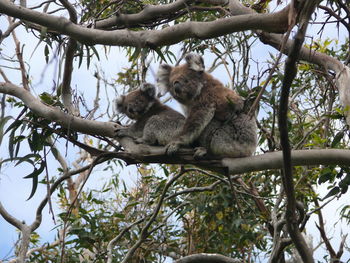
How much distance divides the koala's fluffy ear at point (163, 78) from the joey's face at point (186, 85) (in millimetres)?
224

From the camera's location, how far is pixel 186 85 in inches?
174

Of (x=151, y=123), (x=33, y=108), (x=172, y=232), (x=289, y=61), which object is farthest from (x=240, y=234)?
(x=289, y=61)

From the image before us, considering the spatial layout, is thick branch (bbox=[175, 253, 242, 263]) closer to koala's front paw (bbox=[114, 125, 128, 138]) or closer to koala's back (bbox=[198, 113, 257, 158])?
koala's back (bbox=[198, 113, 257, 158])

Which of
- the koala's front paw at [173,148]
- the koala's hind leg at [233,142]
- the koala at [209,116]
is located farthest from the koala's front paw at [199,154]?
the koala's hind leg at [233,142]

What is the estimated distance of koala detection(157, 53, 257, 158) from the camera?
13.1 ft

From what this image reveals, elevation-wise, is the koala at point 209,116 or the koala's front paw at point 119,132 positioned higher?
the koala at point 209,116

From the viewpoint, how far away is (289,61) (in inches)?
77.9

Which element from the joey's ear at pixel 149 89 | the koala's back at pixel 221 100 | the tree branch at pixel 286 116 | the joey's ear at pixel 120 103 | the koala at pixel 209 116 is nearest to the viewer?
the tree branch at pixel 286 116

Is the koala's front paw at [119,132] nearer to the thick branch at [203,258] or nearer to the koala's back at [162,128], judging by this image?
the koala's back at [162,128]

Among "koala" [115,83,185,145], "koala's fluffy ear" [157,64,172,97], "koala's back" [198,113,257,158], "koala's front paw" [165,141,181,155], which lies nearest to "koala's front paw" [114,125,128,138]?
"koala" [115,83,185,145]

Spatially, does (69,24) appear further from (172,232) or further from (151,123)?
(172,232)

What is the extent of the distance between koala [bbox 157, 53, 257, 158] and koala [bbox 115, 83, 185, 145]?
19cm

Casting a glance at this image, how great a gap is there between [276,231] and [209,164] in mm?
749

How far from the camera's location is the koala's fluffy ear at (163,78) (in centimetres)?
482
